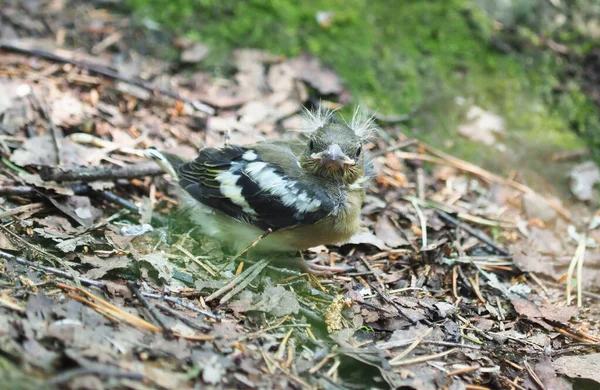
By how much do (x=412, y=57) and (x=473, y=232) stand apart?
2383mm

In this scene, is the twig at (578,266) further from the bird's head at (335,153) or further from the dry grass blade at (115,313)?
the dry grass blade at (115,313)

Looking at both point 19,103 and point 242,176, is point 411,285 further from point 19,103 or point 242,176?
point 19,103

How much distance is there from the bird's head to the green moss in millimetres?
1873

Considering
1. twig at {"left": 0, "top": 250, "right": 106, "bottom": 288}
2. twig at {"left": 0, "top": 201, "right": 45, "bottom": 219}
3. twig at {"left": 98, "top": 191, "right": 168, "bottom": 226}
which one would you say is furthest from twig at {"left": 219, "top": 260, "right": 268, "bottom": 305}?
twig at {"left": 0, "top": 201, "right": 45, "bottom": 219}

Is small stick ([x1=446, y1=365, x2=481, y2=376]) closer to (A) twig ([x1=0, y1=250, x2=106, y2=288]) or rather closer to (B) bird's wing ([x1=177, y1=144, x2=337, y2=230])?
(B) bird's wing ([x1=177, y1=144, x2=337, y2=230])

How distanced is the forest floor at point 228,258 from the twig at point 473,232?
18mm

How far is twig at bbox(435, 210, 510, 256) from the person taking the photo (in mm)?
4816

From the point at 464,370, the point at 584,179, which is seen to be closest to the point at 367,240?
the point at 464,370

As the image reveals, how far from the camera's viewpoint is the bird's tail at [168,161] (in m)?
4.52

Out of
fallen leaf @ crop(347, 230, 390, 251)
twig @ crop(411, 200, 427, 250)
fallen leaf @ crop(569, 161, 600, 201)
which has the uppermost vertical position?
fallen leaf @ crop(347, 230, 390, 251)

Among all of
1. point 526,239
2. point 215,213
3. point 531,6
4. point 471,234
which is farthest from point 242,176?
point 531,6

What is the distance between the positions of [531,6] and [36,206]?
5674 millimetres

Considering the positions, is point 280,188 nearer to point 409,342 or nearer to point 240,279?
point 240,279

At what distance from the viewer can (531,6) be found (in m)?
6.87
